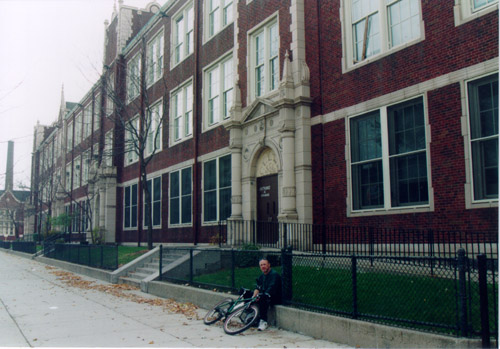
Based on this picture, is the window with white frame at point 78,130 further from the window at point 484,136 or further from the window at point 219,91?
the window at point 484,136

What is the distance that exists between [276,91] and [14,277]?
13022 millimetres

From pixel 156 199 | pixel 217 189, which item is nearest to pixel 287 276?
pixel 217 189

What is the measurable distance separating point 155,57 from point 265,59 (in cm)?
1343

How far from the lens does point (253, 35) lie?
19922 millimetres

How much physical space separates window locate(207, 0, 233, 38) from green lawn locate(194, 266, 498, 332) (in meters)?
15.9

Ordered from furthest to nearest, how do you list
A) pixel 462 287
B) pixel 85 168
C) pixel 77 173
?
pixel 77 173 < pixel 85 168 < pixel 462 287

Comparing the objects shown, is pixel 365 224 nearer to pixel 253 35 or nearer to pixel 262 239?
pixel 262 239

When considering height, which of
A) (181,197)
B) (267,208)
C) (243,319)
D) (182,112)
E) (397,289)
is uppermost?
(182,112)

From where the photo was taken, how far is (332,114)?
1547 centimetres

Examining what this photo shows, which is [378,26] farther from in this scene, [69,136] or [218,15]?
[69,136]

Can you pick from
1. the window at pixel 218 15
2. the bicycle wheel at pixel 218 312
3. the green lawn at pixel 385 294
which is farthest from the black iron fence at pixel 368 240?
the window at pixel 218 15

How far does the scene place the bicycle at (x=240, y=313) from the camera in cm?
909

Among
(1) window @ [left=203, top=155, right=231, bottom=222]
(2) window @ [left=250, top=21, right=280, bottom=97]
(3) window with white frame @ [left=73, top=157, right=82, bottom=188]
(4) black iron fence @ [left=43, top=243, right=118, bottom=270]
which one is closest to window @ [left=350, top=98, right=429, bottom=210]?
(2) window @ [left=250, top=21, right=280, bottom=97]

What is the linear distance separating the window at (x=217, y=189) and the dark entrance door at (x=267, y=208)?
3061 millimetres
